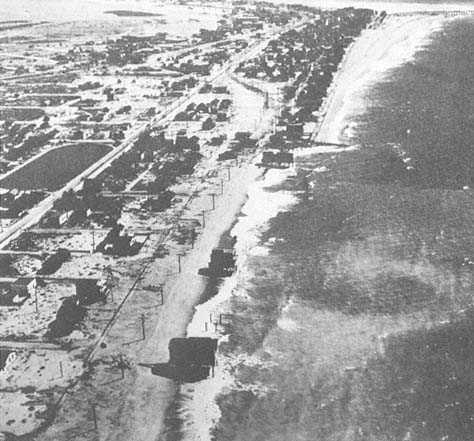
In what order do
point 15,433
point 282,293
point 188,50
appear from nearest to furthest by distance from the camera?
point 15,433
point 282,293
point 188,50

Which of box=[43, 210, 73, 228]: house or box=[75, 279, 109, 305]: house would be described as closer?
box=[75, 279, 109, 305]: house

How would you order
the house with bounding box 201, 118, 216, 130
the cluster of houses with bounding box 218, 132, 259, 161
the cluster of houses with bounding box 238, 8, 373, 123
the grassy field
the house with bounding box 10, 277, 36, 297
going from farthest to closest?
the cluster of houses with bounding box 238, 8, 373, 123 → the house with bounding box 201, 118, 216, 130 → the cluster of houses with bounding box 218, 132, 259, 161 → the grassy field → the house with bounding box 10, 277, 36, 297

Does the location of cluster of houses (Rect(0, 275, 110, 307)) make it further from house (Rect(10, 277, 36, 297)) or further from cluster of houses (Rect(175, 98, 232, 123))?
cluster of houses (Rect(175, 98, 232, 123))

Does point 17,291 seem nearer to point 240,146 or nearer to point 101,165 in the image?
point 101,165

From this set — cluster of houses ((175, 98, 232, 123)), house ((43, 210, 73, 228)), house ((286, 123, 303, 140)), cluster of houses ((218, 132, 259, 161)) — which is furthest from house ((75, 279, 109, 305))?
cluster of houses ((175, 98, 232, 123))

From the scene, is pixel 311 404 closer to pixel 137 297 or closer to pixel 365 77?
Answer: pixel 137 297

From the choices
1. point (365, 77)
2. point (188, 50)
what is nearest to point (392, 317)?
point (365, 77)
